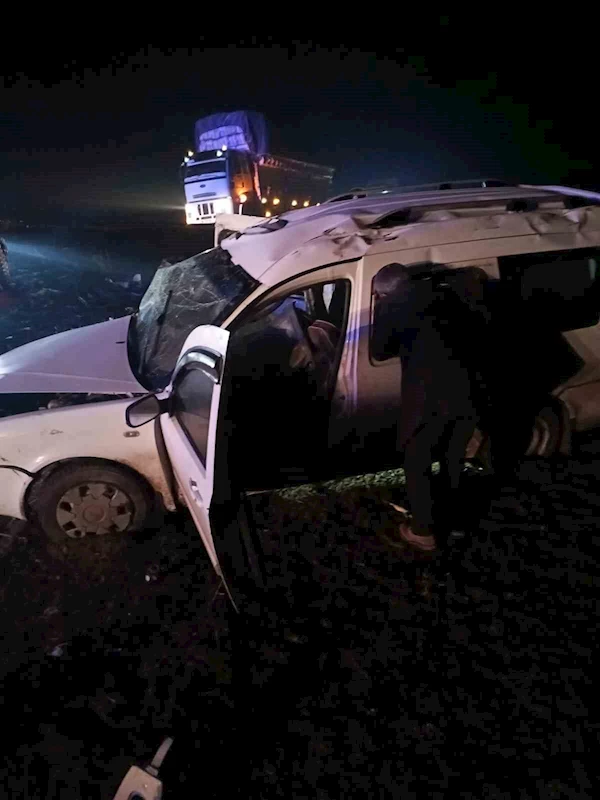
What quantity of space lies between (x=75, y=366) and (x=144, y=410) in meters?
0.88

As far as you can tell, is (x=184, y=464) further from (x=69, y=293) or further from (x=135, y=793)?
(x=69, y=293)

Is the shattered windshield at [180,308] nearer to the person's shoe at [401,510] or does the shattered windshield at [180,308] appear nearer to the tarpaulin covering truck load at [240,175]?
the person's shoe at [401,510]

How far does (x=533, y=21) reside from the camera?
28609mm

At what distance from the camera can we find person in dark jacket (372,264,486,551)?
8.09 ft

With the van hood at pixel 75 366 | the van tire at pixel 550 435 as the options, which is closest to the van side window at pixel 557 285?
the van tire at pixel 550 435

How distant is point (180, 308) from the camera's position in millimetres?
3299

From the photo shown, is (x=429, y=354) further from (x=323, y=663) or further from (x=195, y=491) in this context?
(x=323, y=663)

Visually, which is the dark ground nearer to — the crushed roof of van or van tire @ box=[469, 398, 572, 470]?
van tire @ box=[469, 398, 572, 470]

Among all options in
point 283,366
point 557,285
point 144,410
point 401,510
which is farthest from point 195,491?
point 557,285

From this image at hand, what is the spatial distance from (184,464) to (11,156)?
45.4 meters

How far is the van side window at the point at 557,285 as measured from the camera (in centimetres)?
301

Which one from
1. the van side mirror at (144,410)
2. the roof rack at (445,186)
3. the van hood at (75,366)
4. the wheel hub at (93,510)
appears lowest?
the wheel hub at (93,510)

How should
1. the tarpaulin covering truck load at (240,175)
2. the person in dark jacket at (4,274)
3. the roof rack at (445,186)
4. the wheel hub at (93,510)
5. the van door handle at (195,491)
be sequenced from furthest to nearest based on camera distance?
the tarpaulin covering truck load at (240,175)
the person in dark jacket at (4,274)
the roof rack at (445,186)
the wheel hub at (93,510)
the van door handle at (195,491)

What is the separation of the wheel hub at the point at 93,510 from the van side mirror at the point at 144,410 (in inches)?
21.9
